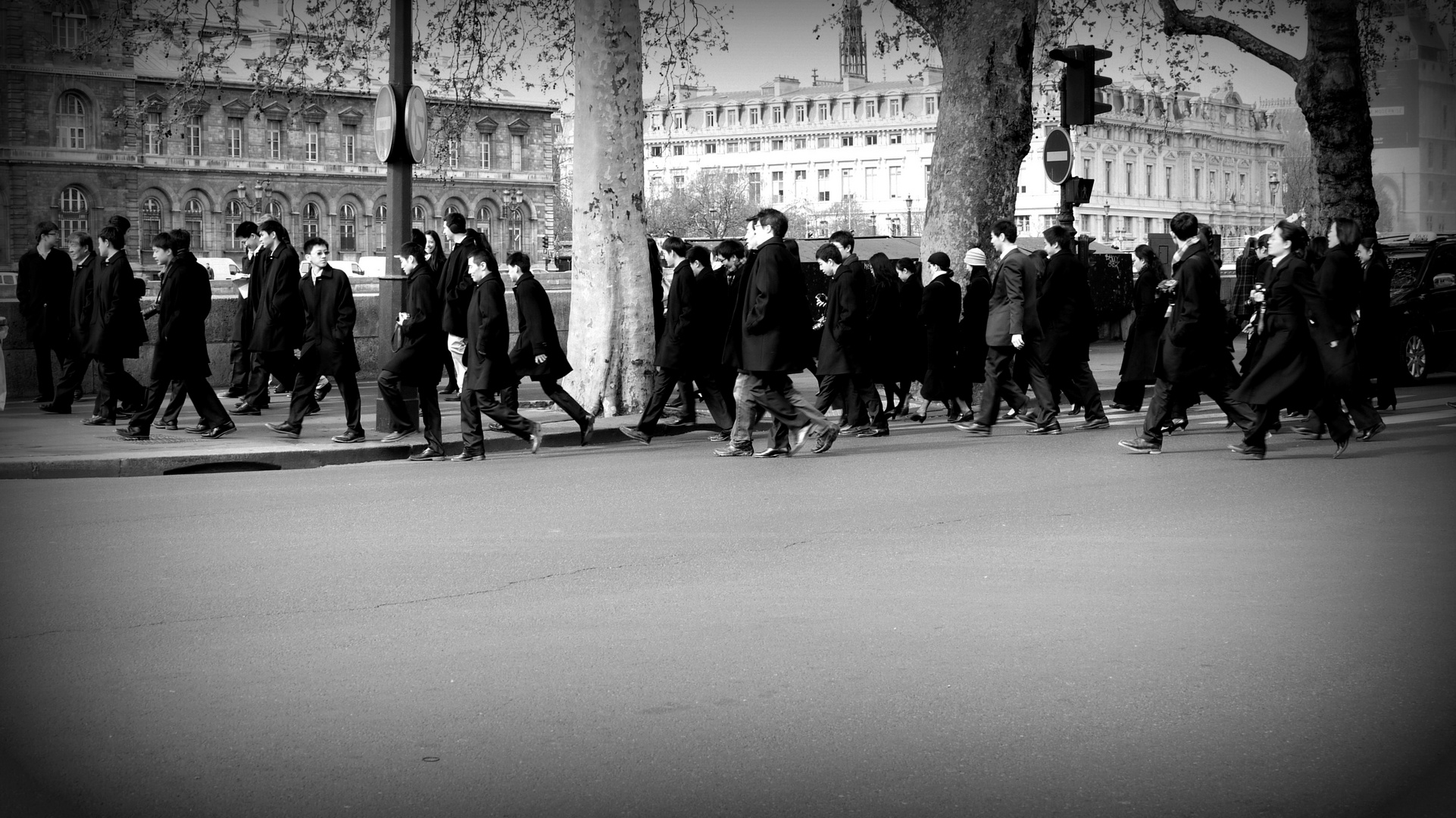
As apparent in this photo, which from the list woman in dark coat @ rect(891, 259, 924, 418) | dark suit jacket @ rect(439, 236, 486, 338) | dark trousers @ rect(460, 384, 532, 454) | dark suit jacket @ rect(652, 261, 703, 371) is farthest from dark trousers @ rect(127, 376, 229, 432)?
woman in dark coat @ rect(891, 259, 924, 418)

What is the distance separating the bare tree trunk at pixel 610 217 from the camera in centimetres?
1641

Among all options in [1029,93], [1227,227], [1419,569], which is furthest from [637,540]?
[1227,227]

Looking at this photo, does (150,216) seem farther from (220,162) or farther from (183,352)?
(183,352)

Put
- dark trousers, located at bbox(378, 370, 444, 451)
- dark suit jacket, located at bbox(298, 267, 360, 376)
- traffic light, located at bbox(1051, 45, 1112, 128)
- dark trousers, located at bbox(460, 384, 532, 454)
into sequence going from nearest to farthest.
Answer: dark trousers, located at bbox(460, 384, 532, 454) → dark trousers, located at bbox(378, 370, 444, 451) → dark suit jacket, located at bbox(298, 267, 360, 376) → traffic light, located at bbox(1051, 45, 1112, 128)

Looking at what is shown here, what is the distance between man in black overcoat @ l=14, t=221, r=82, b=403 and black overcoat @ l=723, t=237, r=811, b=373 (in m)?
7.56

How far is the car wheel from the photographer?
66.3 feet

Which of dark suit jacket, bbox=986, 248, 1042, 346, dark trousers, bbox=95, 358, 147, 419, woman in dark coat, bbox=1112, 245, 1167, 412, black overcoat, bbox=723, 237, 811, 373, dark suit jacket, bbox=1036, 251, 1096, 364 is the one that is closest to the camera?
black overcoat, bbox=723, 237, 811, 373

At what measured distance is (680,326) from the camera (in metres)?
14.4

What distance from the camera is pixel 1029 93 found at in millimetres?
20219

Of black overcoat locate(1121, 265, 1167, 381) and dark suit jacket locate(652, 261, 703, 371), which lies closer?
dark suit jacket locate(652, 261, 703, 371)

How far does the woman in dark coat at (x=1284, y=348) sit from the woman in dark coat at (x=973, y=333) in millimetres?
4340

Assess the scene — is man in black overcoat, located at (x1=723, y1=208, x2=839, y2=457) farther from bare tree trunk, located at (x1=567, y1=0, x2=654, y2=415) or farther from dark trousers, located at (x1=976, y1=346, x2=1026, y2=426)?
bare tree trunk, located at (x1=567, y1=0, x2=654, y2=415)

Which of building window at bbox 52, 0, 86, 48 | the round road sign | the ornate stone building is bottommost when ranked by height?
the round road sign

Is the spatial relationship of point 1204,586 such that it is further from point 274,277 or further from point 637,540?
point 274,277
